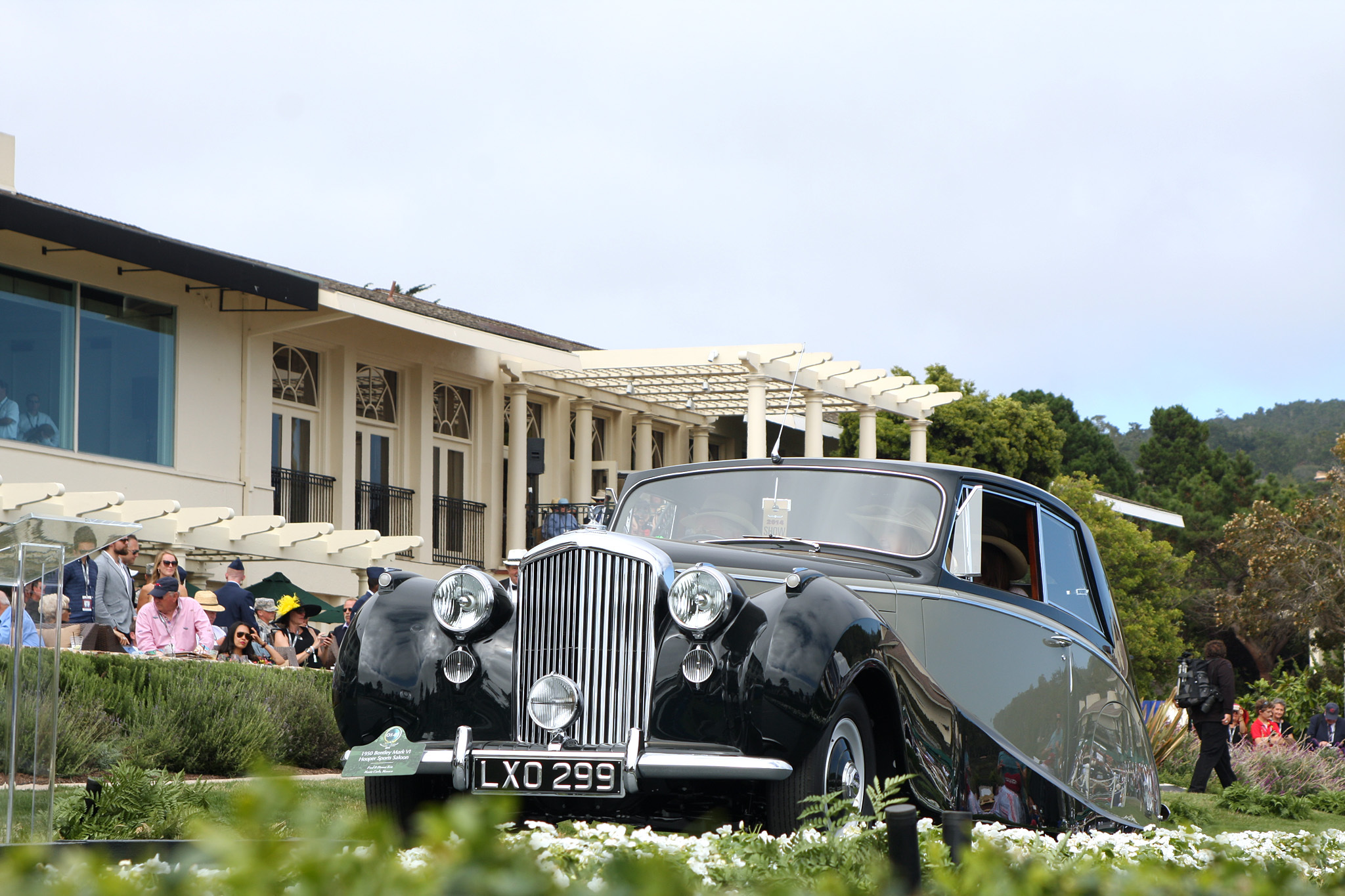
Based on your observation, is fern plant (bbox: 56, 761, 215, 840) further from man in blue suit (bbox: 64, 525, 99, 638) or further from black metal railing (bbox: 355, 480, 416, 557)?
black metal railing (bbox: 355, 480, 416, 557)

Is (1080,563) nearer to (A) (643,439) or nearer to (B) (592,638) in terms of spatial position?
(B) (592,638)

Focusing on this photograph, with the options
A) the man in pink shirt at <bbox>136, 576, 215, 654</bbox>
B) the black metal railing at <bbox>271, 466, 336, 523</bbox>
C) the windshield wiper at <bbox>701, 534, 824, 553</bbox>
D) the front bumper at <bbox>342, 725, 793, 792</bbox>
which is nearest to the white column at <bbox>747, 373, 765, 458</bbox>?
the black metal railing at <bbox>271, 466, 336, 523</bbox>

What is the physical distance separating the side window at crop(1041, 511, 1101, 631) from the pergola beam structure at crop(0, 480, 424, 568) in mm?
11394

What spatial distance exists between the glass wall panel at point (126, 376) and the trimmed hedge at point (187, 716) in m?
9.13

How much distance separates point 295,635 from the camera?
51.4ft

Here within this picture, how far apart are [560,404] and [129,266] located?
965 centimetres

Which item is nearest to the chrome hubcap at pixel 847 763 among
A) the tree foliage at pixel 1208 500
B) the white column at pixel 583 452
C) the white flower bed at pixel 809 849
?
the white flower bed at pixel 809 849

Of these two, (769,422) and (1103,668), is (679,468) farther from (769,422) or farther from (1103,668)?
(769,422)

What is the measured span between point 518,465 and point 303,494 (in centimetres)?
461

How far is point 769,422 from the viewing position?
108 ft

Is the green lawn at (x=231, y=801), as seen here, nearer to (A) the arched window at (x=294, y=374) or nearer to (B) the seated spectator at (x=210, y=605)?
(B) the seated spectator at (x=210, y=605)

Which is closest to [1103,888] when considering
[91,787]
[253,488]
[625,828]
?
[625,828]

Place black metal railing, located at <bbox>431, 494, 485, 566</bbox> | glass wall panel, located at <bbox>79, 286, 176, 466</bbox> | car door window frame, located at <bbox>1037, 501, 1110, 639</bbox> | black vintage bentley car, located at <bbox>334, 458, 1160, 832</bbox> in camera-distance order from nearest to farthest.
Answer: black vintage bentley car, located at <bbox>334, 458, 1160, 832</bbox> → car door window frame, located at <bbox>1037, 501, 1110, 639</bbox> → glass wall panel, located at <bbox>79, 286, 176, 466</bbox> → black metal railing, located at <bbox>431, 494, 485, 566</bbox>

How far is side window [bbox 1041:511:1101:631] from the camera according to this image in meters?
8.25
